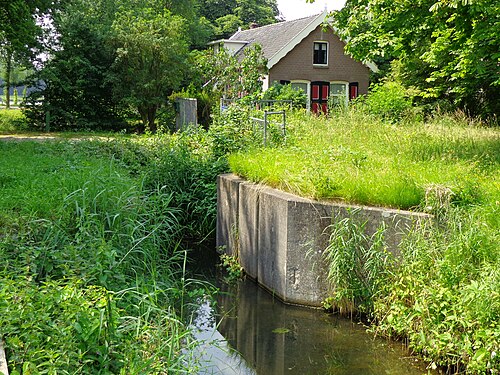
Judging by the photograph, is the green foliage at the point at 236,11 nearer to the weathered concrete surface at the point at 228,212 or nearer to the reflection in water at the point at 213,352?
the weathered concrete surface at the point at 228,212

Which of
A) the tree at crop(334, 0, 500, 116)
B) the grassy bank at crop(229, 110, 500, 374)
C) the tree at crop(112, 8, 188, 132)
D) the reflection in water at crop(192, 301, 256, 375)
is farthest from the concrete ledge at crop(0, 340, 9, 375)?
the tree at crop(112, 8, 188, 132)

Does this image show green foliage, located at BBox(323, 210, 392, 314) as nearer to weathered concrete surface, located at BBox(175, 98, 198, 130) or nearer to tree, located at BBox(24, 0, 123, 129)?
weathered concrete surface, located at BBox(175, 98, 198, 130)

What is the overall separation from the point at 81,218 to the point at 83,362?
2.72 meters

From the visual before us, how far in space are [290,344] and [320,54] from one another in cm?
2361

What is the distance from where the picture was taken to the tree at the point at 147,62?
2355cm

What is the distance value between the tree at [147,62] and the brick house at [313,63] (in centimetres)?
496

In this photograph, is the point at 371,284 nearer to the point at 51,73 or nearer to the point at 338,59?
the point at 51,73

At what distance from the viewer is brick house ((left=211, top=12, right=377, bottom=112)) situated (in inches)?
1101

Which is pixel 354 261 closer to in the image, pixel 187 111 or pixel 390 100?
pixel 390 100

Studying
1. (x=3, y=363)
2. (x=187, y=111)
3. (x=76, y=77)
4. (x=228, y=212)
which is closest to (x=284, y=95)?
(x=187, y=111)

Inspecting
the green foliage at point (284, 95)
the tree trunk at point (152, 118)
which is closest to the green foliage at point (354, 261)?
the green foliage at point (284, 95)

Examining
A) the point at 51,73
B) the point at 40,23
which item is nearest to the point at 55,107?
the point at 51,73

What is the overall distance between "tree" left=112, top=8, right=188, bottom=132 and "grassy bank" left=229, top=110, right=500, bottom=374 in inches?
551

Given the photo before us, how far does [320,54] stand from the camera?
2908cm
